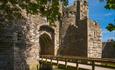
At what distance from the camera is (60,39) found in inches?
1116

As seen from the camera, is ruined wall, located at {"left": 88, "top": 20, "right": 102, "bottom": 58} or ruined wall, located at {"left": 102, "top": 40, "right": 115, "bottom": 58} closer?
ruined wall, located at {"left": 88, "top": 20, "right": 102, "bottom": 58}

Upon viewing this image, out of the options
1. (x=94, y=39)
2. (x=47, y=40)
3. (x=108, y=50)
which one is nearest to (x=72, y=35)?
(x=94, y=39)

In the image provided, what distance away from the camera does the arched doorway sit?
2792 centimetres

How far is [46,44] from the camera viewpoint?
93.5 ft

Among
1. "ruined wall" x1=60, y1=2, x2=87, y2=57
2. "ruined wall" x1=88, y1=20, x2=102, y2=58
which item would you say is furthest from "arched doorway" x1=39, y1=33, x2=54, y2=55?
"ruined wall" x1=88, y1=20, x2=102, y2=58

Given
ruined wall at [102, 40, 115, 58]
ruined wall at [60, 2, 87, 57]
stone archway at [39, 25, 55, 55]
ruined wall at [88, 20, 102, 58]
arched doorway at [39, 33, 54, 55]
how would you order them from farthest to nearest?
ruined wall at [102, 40, 115, 58], arched doorway at [39, 33, 54, 55], ruined wall at [60, 2, 87, 57], stone archway at [39, 25, 55, 55], ruined wall at [88, 20, 102, 58]

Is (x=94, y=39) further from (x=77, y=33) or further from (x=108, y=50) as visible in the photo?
(x=108, y=50)

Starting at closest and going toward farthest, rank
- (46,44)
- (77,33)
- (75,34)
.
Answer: (77,33), (75,34), (46,44)

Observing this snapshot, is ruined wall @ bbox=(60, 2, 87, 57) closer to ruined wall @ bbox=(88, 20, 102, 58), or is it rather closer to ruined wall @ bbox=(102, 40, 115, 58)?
ruined wall @ bbox=(88, 20, 102, 58)

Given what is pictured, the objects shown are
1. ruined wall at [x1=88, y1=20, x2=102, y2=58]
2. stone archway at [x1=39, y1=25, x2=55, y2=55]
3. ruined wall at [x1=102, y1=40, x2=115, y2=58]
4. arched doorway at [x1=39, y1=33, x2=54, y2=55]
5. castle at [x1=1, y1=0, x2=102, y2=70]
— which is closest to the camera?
castle at [x1=1, y1=0, x2=102, y2=70]

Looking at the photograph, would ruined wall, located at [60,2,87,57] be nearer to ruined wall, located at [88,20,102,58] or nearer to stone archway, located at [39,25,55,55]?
ruined wall, located at [88,20,102,58]

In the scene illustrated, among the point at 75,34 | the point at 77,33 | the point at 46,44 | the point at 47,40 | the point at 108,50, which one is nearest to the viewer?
the point at 77,33

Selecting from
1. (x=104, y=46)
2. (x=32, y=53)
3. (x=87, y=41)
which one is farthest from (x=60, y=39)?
(x=32, y=53)

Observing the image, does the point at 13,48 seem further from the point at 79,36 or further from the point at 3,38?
the point at 79,36
